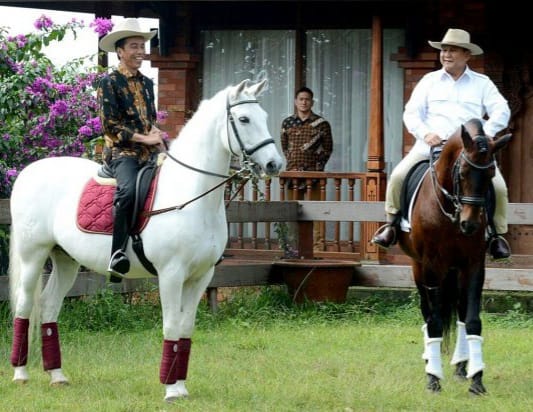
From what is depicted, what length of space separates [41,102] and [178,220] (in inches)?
172

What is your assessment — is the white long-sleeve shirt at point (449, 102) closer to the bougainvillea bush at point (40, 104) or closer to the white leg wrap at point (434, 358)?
the white leg wrap at point (434, 358)

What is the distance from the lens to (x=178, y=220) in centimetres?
841

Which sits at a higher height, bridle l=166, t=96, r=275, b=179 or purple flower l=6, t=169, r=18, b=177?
bridle l=166, t=96, r=275, b=179

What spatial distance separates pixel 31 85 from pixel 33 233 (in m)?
3.25

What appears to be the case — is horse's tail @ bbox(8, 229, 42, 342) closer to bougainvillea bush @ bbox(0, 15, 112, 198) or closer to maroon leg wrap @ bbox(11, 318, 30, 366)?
maroon leg wrap @ bbox(11, 318, 30, 366)

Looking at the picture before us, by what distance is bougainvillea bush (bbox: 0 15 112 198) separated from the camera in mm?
11992

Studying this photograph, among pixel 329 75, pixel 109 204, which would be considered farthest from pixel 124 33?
pixel 329 75

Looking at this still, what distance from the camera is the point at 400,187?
9.59 metres

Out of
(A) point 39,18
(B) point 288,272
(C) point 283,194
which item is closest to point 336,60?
(C) point 283,194

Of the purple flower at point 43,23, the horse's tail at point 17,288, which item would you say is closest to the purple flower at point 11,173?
the purple flower at point 43,23

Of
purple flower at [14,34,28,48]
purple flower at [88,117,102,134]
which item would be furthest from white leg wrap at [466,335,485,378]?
purple flower at [14,34,28,48]

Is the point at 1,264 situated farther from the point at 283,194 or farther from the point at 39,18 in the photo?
the point at 283,194

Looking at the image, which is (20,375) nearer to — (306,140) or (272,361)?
(272,361)

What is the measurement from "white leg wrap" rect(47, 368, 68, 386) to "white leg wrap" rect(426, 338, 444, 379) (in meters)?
2.59
